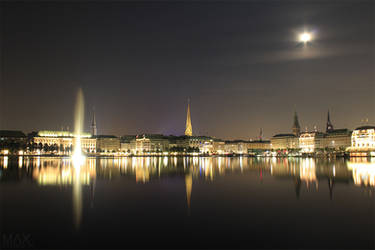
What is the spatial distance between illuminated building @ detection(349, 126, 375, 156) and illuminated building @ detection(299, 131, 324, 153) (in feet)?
117

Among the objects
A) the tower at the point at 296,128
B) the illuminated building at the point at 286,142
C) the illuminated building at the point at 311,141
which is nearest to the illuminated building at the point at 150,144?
the illuminated building at the point at 286,142

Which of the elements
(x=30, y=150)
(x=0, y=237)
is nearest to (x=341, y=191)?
(x=0, y=237)

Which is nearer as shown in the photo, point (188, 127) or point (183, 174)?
point (183, 174)

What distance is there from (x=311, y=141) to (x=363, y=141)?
4526 centimetres

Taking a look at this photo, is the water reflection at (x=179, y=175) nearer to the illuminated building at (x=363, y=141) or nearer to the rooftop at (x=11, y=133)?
the illuminated building at (x=363, y=141)

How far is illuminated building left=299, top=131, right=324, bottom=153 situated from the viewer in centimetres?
15312

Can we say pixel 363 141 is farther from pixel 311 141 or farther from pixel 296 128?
pixel 296 128

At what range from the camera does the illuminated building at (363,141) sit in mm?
104938

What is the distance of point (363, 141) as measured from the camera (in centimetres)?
11181

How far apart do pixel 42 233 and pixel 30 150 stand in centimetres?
10112

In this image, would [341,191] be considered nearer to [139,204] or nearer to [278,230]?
[278,230]

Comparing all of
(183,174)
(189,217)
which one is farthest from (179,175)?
(189,217)

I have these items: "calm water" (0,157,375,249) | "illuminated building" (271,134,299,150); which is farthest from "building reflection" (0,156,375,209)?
"illuminated building" (271,134,299,150)

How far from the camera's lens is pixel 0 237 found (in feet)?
32.3
